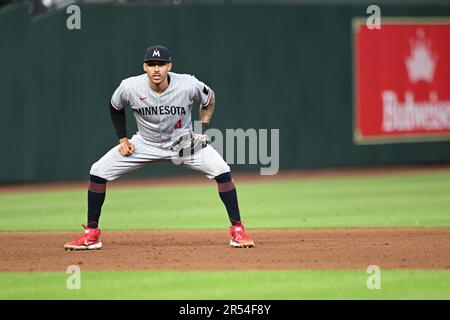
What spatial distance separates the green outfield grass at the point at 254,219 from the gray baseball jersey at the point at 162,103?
6.25 feet

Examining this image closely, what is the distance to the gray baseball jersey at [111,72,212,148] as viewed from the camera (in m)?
9.64

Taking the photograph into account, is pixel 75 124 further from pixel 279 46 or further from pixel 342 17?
pixel 342 17

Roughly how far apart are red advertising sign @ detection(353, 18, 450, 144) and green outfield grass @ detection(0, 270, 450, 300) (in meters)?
12.2

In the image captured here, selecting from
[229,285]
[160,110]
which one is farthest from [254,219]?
[229,285]

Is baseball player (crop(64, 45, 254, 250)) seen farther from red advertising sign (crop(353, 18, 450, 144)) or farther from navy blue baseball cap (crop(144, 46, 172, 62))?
red advertising sign (crop(353, 18, 450, 144))

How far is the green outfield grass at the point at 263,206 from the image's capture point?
482 inches

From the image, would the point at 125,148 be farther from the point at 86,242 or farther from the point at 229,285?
the point at 229,285

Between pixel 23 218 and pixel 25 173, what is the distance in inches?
167

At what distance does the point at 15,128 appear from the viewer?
55.3ft

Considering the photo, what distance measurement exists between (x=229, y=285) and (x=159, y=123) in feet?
8.29

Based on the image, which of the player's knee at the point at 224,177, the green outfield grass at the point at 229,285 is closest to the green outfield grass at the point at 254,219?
the green outfield grass at the point at 229,285

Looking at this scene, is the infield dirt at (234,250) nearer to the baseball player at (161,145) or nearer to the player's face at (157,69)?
the baseball player at (161,145)

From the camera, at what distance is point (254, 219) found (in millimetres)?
12719

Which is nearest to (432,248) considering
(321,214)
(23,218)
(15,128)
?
(321,214)
